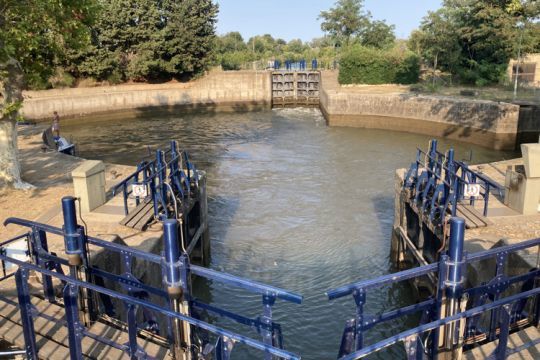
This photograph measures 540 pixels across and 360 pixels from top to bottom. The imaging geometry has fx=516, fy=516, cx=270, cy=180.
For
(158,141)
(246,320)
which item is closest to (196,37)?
(158,141)

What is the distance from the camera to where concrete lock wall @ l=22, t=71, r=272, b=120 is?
40594 millimetres

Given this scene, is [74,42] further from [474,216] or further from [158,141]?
[158,141]

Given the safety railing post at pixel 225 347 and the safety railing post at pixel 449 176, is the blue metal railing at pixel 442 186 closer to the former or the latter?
the safety railing post at pixel 449 176

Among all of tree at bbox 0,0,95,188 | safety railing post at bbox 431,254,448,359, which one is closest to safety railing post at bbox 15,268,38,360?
safety railing post at bbox 431,254,448,359

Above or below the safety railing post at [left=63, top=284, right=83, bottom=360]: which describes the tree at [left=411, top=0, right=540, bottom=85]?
above

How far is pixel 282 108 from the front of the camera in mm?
45094

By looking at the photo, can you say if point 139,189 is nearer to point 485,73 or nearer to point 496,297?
point 496,297

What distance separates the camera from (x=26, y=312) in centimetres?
546

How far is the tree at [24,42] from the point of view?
12.2 m

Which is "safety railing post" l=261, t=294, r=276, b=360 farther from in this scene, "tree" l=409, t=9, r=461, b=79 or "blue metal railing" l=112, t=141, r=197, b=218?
"tree" l=409, t=9, r=461, b=79

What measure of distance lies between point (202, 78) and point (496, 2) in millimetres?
25435

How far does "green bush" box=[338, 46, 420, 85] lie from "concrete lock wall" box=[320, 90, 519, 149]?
5633mm

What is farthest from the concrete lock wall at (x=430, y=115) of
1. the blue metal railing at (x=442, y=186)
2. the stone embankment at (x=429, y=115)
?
the blue metal railing at (x=442, y=186)

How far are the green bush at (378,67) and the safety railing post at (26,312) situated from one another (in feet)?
126
